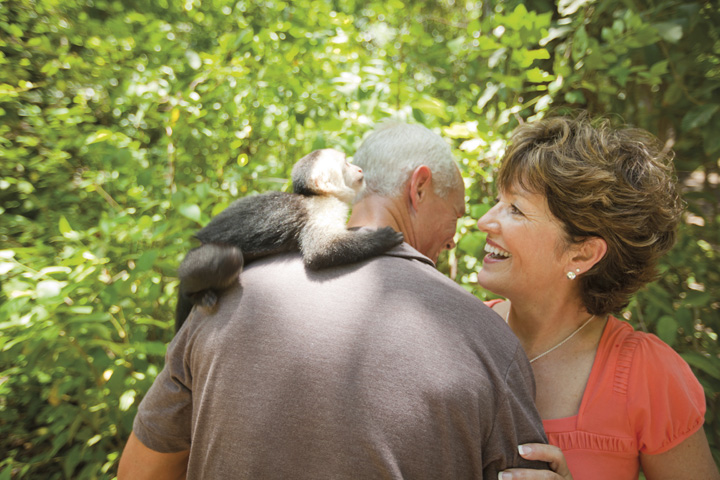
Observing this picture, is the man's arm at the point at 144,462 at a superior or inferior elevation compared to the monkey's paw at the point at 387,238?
inferior

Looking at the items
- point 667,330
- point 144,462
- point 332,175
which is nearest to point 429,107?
point 332,175

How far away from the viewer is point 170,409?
125cm

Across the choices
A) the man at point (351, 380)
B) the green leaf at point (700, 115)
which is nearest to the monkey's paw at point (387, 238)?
the man at point (351, 380)

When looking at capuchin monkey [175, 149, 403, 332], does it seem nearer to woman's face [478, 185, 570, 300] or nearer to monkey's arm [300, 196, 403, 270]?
monkey's arm [300, 196, 403, 270]

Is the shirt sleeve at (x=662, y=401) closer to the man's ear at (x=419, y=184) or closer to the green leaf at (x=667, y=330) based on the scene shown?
the green leaf at (x=667, y=330)

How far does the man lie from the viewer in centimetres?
95

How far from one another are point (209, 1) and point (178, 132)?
1357 millimetres

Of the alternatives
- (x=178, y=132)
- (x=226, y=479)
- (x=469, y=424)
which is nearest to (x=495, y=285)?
(x=469, y=424)

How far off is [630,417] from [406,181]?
0.96 metres

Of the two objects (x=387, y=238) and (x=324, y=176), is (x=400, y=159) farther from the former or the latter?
(x=324, y=176)

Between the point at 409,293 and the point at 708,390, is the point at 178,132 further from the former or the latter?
the point at 708,390

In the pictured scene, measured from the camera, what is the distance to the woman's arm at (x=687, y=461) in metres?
1.24

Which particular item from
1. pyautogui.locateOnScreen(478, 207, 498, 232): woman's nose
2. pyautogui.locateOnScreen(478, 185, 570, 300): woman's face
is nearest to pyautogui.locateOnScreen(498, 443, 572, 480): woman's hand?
pyautogui.locateOnScreen(478, 185, 570, 300): woman's face

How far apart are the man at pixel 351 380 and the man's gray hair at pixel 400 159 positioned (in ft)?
1.37
